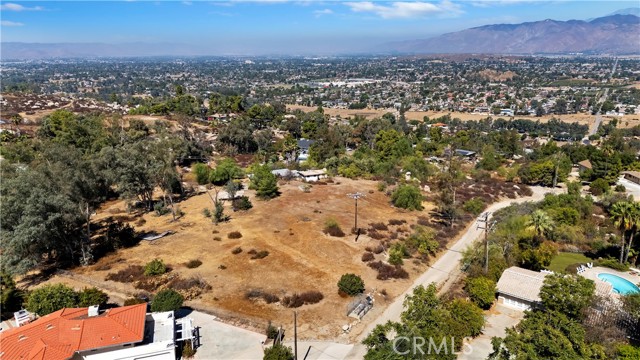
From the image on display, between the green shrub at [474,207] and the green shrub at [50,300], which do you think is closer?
the green shrub at [50,300]

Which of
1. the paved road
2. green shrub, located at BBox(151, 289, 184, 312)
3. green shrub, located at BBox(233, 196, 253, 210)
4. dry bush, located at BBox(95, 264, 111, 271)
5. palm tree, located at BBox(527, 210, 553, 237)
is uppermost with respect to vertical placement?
palm tree, located at BBox(527, 210, 553, 237)

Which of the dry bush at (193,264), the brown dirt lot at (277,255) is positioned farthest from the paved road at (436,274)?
the dry bush at (193,264)

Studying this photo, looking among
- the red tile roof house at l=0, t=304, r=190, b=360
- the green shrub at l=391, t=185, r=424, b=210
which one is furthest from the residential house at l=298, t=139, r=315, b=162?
the red tile roof house at l=0, t=304, r=190, b=360

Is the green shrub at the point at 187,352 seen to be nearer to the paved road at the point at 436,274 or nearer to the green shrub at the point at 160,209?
the paved road at the point at 436,274

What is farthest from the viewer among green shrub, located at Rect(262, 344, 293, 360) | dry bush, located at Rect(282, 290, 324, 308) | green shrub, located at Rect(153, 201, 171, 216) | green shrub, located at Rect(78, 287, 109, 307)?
green shrub, located at Rect(153, 201, 171, 216)

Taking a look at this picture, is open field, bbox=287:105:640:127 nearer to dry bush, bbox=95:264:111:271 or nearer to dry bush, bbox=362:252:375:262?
dry bush, bbox=362:252:375:262

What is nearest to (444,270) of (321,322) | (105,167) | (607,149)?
(321,322)

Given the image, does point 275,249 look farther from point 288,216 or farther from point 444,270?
point 444,270
